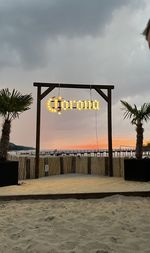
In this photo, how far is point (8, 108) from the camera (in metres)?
10.7

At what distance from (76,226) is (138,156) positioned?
6533 millimetres

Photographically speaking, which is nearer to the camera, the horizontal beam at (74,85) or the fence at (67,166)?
the fence at (67,166)

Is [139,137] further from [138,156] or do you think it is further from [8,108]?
[8,108]

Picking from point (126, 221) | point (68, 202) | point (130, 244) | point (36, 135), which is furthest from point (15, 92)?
point (130, 244)

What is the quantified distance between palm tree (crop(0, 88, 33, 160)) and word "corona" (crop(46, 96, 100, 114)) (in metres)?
2.00

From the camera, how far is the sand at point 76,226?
429 cm

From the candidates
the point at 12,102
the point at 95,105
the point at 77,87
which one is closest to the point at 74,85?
the point at 77,87

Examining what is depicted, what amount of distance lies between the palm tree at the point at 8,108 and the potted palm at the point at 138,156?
13.9ft

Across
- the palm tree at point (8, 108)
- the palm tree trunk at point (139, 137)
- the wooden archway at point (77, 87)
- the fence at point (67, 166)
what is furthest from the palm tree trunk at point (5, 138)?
the palm tree trunk at point (139, 137)

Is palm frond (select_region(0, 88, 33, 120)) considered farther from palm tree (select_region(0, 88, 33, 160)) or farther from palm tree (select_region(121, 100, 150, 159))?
palm tree (select_region(121, 100, 150, 159))

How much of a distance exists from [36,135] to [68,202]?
5.62m

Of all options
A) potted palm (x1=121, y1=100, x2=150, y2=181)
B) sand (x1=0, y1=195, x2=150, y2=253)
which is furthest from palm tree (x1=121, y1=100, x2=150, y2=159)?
sand (x1=0, y1=195, x2=150, y2=253)

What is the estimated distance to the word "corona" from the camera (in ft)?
42.4

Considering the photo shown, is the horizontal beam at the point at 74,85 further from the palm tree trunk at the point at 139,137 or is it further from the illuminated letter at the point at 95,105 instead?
the palm tree trunk at the point at 139,137
